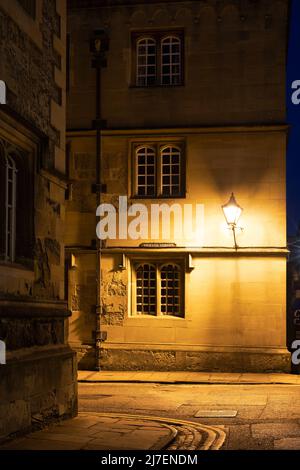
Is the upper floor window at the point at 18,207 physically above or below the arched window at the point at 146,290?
above

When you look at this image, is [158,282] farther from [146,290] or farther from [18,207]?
[18,207]

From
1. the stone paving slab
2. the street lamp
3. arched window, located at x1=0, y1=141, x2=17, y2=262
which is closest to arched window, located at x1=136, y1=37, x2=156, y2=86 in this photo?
the street lamp

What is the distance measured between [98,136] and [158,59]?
2.51 meters

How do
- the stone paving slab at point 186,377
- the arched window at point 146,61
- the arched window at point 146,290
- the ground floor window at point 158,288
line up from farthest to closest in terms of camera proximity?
the arched window at point 146,61
the arched window at point 146,290
the ground floor window at point 158,288
the stone paving slab at point 186,377

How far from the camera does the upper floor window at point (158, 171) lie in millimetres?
19203

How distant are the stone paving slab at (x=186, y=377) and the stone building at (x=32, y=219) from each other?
608cm

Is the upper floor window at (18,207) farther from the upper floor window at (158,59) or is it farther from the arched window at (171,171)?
the upper floor window at (158,59)

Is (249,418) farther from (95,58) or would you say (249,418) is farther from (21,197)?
(95,58)

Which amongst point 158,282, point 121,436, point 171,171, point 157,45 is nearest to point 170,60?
point 157,45

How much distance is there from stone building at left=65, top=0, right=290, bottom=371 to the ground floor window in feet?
0.09

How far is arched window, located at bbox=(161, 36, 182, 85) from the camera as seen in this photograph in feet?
64.1

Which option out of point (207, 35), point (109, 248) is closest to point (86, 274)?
point (109, 248)

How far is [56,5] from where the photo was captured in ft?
37.2

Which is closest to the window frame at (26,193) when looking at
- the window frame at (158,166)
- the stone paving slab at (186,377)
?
the stone paving slab at (186,377)
